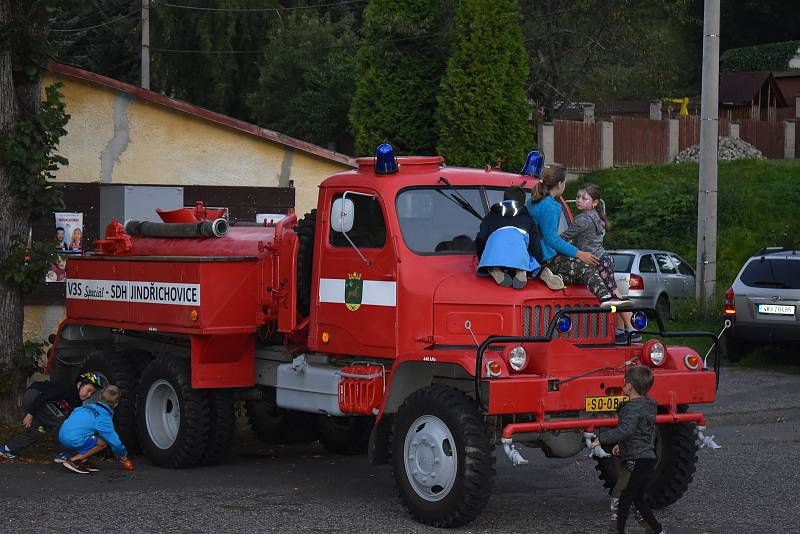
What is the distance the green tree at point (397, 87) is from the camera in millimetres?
39812

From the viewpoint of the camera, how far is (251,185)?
19219 millimetres

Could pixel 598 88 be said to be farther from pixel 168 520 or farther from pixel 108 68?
pixel 168 520

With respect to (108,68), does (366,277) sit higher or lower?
lower

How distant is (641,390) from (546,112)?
1466 inches

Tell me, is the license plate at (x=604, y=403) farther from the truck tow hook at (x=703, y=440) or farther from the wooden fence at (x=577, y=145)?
the wooden fence at (x=577, y=145)

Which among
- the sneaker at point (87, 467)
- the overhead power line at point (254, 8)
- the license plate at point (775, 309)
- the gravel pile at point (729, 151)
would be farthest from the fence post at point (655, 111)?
the sneaker at point (87, 467)

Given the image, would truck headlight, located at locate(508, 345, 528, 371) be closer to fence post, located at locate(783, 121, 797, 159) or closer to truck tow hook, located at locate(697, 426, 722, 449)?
truck tow hook, located at locate(697, 426, 722, 449)

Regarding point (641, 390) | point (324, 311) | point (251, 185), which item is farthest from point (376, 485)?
point (251, 185)

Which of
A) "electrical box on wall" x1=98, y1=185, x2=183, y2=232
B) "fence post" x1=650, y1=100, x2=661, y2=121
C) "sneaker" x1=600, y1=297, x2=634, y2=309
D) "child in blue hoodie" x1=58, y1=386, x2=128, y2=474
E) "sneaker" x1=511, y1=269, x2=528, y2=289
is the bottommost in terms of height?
"child in blue hoodie" x1=58, y1=386, x2=128, y2=474

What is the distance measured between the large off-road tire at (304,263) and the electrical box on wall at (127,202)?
24.1ft

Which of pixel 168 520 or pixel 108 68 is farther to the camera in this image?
pixel 108 68

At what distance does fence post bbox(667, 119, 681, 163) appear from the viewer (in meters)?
43.2

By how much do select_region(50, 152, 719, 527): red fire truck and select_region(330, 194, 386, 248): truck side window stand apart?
0.01 m

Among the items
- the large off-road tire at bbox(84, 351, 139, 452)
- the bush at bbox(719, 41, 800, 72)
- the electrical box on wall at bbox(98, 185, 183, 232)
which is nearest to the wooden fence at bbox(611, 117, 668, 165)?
the electrical box on wall at bbox(98, 185, 183, 232)
